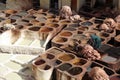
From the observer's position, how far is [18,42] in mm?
13328

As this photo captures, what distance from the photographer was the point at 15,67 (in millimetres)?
12117

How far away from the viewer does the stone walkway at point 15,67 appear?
11523 millimetres

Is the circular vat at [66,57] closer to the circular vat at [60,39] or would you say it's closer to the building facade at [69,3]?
the circular vat at [60,39]

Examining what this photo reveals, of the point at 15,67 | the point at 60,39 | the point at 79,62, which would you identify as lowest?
the point at 15,67

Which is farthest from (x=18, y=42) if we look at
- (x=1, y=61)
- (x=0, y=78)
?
(x=0, y=78)

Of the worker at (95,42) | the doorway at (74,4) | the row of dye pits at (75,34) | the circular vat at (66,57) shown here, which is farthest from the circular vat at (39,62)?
the doorway at (74,4)

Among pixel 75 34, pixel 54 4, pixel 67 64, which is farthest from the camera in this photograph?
pixel 54 4

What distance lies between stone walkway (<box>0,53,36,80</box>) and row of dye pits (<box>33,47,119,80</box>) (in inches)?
26.7

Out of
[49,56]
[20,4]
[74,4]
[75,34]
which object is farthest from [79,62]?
[20,4]

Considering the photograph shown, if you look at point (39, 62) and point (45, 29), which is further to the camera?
point (45, 29)

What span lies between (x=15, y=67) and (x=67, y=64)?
2.09 metres

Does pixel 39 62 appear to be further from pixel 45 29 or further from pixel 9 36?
Answer: pixel 45 29

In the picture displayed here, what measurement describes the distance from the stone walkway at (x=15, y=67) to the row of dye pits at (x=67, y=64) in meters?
0.68

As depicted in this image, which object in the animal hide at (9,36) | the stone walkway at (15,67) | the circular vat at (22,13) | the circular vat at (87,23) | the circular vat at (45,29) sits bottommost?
the stone walkway at (15,67)
